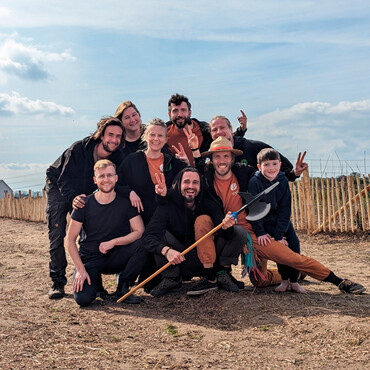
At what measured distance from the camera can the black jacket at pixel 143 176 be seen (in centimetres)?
524

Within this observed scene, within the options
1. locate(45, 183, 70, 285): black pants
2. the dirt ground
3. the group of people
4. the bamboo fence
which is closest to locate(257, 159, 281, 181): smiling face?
the group of people

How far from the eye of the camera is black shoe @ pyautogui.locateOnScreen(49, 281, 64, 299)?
Result: 17.9 ft

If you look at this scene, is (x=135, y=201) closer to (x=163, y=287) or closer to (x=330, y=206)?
(x=163, y=287)

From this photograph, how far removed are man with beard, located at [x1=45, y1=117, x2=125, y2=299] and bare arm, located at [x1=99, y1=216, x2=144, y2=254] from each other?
0.71 meters

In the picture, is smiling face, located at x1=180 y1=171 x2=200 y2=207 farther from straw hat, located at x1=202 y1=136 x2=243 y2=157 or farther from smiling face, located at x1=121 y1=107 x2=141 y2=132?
smiling face, located at x1=121 y1=107 x2=141 y2=132

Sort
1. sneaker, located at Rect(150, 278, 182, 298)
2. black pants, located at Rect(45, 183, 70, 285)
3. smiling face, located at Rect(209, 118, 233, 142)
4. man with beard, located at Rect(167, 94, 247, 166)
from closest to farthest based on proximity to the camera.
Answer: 1. sneaker, located at Rect(150, 278, 182, 298)
2. smiling face, located at Rect(209, 118, 233, 142)
3. black pants, located at Rect(45, 183, 70, 285)
4. man with beard, located at Rect(167, 94, 247, 166)

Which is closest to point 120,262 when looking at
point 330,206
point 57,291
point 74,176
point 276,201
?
point 57,291

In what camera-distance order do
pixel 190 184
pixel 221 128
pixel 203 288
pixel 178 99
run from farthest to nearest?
pixel 178 99 < pixel 221 128 < pixel 203 288 < pixel 190 184

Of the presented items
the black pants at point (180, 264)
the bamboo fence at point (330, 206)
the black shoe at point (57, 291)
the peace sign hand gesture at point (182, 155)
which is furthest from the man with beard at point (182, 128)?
the bamboo fence at point (330, 206)

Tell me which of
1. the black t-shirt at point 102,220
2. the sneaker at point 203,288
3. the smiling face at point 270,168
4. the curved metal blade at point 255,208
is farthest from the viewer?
the black t-shirt at point 102,220

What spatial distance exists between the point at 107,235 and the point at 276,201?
77.1 inches

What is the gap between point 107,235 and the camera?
5133 mm

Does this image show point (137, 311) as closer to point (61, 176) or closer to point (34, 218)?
point (61, 176)

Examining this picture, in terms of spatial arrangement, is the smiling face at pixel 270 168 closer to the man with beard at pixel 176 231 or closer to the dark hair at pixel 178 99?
the man with beard at pixel 176 231
